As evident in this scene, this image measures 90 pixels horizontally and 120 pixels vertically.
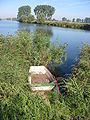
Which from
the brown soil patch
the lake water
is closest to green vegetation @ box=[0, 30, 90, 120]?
the brown soil patch

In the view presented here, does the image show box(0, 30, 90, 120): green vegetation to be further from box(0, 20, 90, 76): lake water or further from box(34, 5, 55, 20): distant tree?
box(34, 5, 55, 20): distant tree

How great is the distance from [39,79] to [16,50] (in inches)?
93.6

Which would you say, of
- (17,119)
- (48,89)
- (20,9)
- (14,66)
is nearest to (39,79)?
(48,89)

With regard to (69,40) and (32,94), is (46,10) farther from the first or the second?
(32,94)

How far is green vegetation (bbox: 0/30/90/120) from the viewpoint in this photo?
4914 millimetres

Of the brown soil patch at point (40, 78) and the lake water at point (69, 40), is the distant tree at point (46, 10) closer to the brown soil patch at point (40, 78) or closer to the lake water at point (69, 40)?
the lake water at point (69, 40)

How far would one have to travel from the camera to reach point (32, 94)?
585 centimetres

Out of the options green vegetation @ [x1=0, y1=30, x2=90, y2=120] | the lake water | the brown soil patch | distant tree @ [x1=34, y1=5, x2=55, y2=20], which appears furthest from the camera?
distant tree @ [x1=34, y1=5, x2=55, y2=20]

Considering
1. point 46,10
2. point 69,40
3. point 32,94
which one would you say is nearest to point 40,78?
point 32,94

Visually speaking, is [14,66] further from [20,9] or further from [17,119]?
[20,9]

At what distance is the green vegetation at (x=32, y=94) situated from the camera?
4914mm

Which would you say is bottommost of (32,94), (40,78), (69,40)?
(40,78)

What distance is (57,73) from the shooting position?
13977 mm

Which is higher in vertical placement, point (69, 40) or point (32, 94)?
point (69, 40)
